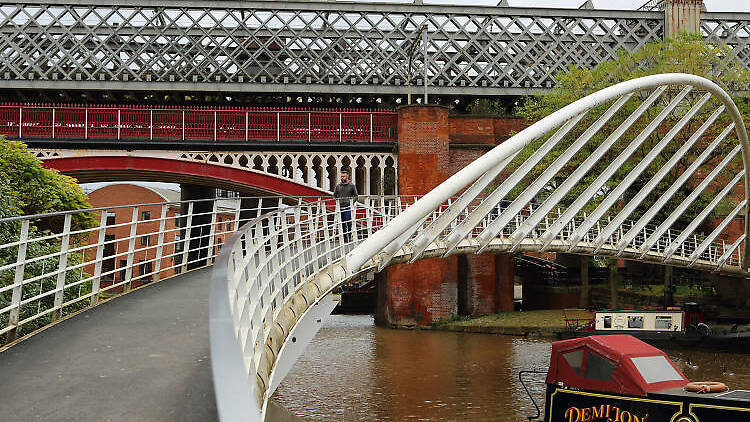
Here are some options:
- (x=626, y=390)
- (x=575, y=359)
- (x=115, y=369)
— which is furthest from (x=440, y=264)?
(x=115, y=369)

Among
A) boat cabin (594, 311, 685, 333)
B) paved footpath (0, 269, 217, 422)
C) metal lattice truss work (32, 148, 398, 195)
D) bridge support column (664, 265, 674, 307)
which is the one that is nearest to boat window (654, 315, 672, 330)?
boat cabin (594, 311, 685, 333)

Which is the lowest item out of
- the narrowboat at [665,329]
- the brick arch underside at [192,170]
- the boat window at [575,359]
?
the narrowboat at [665,329]

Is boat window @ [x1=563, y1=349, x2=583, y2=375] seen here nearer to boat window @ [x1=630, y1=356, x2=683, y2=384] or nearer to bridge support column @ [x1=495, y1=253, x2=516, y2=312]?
boat window @ [x1=630, y1=356, x2=683, y2=384]

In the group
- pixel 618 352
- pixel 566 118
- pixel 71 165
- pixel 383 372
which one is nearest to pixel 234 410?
pixel 618 352

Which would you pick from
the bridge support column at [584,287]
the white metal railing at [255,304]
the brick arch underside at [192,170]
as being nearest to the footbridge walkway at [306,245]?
the white metal railing at [255,304]

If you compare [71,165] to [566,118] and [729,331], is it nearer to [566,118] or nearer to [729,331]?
[566,118]

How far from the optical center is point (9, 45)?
38.6 m

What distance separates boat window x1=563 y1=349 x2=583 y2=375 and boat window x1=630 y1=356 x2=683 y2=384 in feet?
4.88

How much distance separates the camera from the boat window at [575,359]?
18.4 metres

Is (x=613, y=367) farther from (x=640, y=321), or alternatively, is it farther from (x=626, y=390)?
(x=640, y=321)

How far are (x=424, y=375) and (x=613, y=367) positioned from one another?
8.65 m

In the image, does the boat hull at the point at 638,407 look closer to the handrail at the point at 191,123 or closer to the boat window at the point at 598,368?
the boat window at the point at 598,368

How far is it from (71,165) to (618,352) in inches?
963

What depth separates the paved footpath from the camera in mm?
6141
